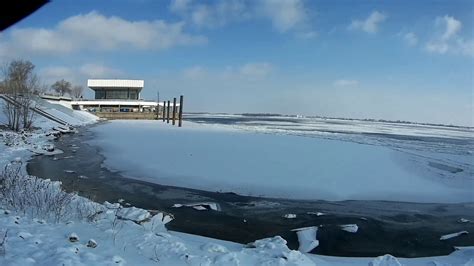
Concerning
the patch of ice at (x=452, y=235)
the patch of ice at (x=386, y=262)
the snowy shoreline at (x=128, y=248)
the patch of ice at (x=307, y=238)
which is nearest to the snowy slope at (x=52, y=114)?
the snowy shoreline at (x=128, y=248)

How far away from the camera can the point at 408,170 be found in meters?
19.1

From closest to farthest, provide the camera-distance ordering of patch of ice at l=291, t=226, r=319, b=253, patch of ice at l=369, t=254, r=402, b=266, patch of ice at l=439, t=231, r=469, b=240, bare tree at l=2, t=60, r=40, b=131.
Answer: patch of ice at l=369, t=254, r=402, b=266 → patch of ice at l=291, t=226, r=319, b=253 → patch of ice at l=439, t=231, r=469, b=240 → bare tree at l=2, t=60, r=40, b=131

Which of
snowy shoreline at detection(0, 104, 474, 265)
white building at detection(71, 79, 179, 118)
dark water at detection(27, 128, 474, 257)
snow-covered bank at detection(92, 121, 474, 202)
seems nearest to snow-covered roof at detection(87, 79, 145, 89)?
white building at detection(71, 79, 179, 118)

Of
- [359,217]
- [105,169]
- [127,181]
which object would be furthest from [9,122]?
[359,217]

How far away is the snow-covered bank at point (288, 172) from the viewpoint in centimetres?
1405

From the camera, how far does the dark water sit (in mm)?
8852

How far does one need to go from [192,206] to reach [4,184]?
15.1ft

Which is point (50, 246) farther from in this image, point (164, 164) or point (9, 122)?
point (9, 122)

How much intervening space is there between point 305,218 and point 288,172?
20.2ft

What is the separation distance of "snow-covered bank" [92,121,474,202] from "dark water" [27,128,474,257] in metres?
1.03

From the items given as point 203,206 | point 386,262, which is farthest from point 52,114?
point 386,262

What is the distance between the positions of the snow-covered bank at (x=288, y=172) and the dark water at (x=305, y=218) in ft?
3.37

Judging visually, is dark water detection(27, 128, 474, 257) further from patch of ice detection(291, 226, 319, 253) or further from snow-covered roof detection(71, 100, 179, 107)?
snow-covered roof detection(71, 100, 179, 107)

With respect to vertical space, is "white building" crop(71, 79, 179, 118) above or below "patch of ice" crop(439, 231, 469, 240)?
above
